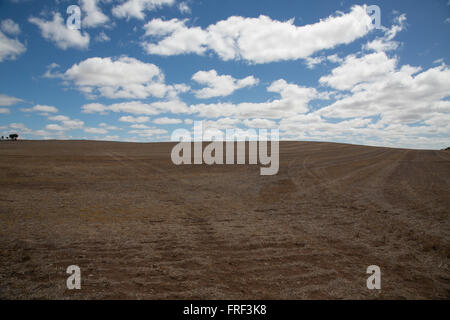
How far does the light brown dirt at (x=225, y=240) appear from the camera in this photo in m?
4.51

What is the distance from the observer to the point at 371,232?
7.42 metres

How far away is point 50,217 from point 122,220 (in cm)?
260

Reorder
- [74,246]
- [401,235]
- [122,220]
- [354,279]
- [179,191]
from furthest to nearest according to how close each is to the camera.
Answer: [179,191] < [122,220] < [401,235] < [74,246] < [354,279]

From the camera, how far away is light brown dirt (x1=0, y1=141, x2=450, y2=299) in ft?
14.8

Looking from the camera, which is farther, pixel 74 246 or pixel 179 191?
pixel 179 191

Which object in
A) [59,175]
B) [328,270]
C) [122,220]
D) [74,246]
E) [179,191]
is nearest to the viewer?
[328,270]

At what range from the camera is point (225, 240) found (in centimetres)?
692
